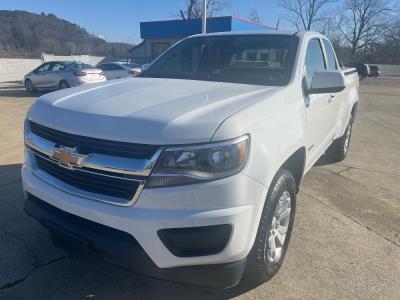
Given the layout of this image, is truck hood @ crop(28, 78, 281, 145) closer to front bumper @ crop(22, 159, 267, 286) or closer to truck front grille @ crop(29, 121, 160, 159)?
truck front grille @ crop(29, 121, 160, 159)

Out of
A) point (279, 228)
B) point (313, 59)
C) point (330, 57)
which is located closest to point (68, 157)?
point (279, 228)

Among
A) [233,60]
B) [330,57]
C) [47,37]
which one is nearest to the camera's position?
[233,60]

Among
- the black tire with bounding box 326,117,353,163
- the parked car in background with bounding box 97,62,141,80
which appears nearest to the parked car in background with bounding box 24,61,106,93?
the parked car in background with bounding box 97,62,141,80

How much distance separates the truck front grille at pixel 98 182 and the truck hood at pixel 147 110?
231mm

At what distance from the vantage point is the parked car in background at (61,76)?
15.0 metres

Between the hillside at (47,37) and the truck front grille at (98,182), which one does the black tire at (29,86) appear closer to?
the truck front grille at (98,182)

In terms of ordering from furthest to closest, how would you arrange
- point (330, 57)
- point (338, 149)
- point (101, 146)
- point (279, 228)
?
point (338, 149) < point (330, 57) < point (279, 228) < point (101, 146)

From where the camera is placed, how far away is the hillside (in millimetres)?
70062

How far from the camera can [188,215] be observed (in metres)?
2.03

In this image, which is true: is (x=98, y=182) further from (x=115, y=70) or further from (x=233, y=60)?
(x=115, y=70)

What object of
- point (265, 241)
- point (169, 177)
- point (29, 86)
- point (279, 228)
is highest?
point (169, 177)

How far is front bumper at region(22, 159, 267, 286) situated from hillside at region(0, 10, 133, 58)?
68.6 metres

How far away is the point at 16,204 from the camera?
4.00m

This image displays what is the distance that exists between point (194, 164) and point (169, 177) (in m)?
0.15
